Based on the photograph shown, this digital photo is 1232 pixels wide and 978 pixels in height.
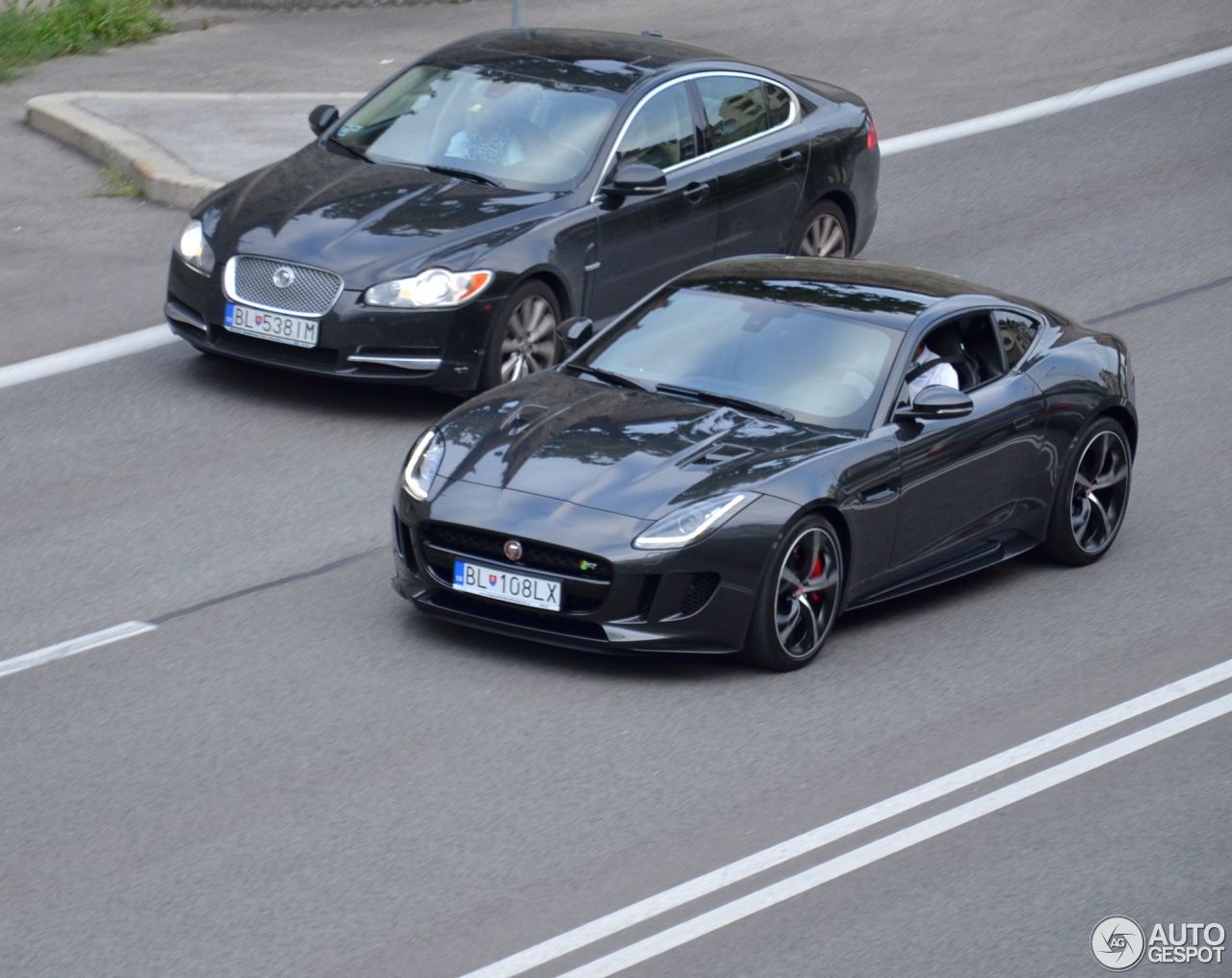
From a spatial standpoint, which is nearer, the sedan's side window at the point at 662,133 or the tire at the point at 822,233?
the sedan's side window at the point at 662,133

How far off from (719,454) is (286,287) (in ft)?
12.1

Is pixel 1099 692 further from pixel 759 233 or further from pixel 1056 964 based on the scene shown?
pixel 759 233

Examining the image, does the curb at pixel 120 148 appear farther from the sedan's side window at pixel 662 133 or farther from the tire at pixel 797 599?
the tire at pixel 797 599

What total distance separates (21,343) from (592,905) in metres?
7.51

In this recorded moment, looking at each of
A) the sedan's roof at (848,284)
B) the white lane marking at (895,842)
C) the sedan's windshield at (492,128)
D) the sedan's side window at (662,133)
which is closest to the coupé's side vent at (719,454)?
the sedan's roof at (848,284)

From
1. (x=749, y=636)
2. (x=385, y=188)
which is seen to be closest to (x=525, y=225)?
(x=385, y=188)

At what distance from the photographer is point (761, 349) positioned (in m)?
9.57

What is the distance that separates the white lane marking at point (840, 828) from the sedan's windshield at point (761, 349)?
1655 millimetres

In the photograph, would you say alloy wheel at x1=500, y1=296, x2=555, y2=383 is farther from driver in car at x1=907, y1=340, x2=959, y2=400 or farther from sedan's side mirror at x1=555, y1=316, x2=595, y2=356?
driver in car at x1=907, y1=340, x2=959, y2=400

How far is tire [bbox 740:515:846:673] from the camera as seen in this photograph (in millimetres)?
8570

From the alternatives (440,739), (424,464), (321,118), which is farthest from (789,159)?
(440,739)

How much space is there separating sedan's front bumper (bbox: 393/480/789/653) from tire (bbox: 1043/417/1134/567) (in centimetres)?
220

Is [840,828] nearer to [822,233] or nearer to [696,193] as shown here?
[696,193]

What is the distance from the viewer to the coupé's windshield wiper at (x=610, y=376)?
31.3 feet
